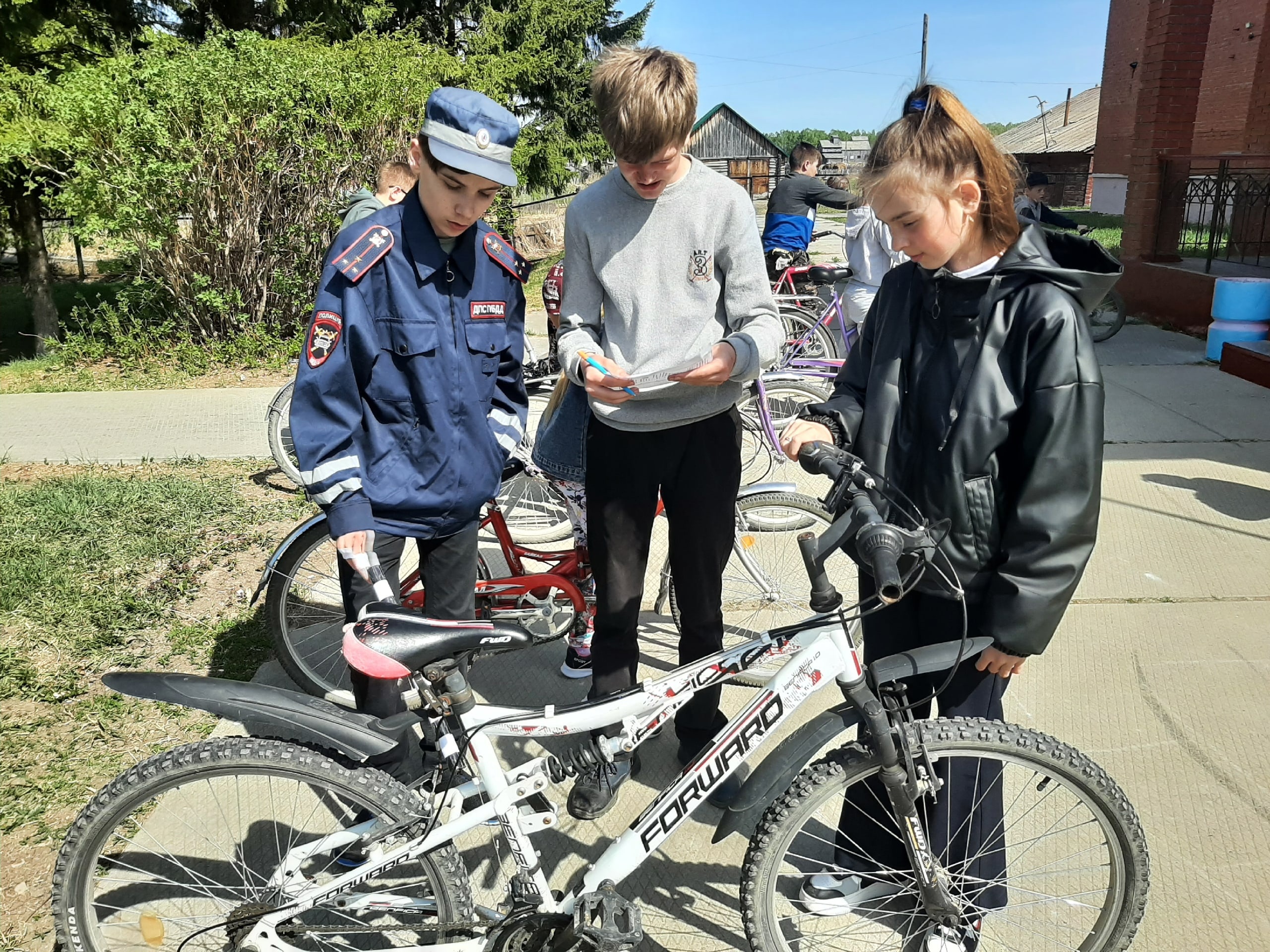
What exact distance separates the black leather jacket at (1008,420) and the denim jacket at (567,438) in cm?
106

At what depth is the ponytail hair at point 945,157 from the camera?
1843 millimetres

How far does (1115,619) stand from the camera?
3973 millimetres

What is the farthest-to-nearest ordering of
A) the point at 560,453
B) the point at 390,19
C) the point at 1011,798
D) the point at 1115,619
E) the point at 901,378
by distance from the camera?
1. the point at 390,19
2. the point at 1115,619
3. the point at 560,453
4. the point at 1011,798
5. the point at 901,378

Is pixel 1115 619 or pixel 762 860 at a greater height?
pixel 762 860

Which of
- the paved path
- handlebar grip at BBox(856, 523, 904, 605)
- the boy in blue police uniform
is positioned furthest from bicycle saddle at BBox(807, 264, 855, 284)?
handlebar grip at BBox(856, 523, 904, 605)

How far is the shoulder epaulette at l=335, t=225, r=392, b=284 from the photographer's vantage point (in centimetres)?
222

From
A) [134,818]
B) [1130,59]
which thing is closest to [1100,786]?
[134,818]

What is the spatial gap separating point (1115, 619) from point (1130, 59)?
3392 cm

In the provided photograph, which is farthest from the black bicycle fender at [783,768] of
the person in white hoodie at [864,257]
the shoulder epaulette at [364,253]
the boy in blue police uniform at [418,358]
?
the person in white hoodie at [864,257]

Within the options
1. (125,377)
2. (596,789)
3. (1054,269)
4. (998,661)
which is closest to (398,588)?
(596,789)

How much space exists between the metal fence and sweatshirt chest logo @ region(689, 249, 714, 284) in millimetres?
9660

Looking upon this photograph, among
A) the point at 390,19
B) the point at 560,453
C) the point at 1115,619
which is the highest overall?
the point at 390,19

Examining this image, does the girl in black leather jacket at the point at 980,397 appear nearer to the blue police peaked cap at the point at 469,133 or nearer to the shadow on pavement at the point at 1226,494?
the blue police peaked cap at the point at 469,133

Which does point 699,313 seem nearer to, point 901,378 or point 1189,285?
point 901,378
